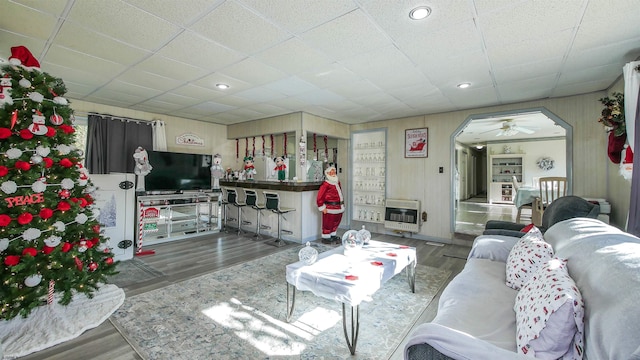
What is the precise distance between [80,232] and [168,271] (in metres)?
1.29

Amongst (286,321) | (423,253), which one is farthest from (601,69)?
(286,321)

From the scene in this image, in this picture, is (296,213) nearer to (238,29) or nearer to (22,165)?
(238,29)

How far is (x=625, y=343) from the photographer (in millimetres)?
828

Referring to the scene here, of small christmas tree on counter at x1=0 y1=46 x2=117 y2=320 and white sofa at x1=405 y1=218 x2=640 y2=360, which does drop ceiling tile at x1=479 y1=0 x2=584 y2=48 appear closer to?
white sofa at x1=405 y1=218 x2=640 y2=360

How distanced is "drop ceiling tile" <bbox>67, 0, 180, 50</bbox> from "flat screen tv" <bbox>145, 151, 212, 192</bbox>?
3041 millimetres

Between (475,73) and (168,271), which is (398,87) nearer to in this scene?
(475,73)

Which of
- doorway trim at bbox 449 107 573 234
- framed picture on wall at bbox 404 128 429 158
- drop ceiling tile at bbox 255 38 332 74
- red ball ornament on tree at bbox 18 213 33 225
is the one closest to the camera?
red ball ornament on tree at bbox 18 213 33 225

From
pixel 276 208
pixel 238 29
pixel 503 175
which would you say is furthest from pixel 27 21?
pixel 503 175

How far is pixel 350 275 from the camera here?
211 centimetres

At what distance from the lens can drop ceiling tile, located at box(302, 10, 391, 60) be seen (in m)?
2.15

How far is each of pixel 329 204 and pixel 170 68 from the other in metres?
3.19

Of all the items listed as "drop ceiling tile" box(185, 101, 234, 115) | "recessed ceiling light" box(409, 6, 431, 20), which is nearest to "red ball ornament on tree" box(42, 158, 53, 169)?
"drop ceiling tile" box(185, 101, 234, 115)

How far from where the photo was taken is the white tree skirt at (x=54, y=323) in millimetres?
2016

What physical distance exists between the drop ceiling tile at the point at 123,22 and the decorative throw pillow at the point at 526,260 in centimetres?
324
